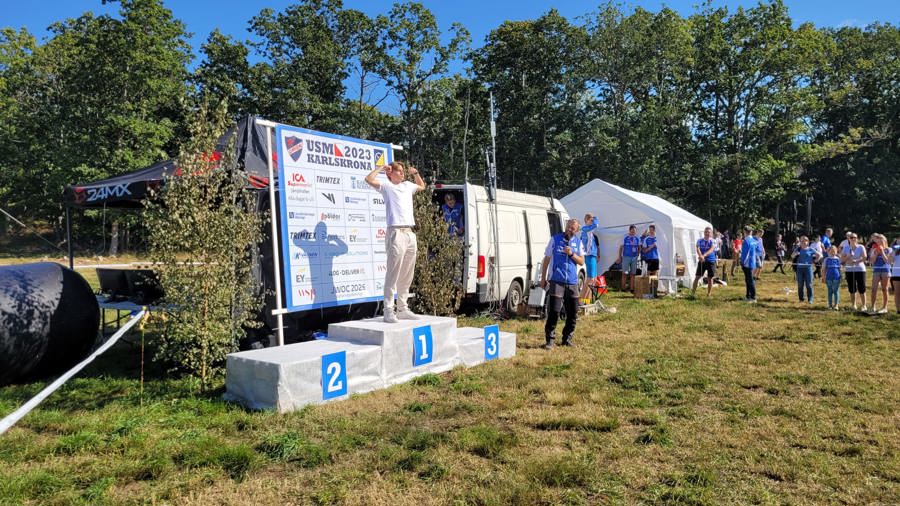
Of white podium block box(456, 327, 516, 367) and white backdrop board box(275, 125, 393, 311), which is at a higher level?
white backdrop board box(275, 125, 393, 311)

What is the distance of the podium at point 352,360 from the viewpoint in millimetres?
4750

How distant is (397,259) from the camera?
247 inches

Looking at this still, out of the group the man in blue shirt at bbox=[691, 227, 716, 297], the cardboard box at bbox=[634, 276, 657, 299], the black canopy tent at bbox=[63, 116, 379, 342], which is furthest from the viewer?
the cardboard box at bbox=[634, 276, 657, 299]

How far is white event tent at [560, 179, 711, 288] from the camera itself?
52.6ft

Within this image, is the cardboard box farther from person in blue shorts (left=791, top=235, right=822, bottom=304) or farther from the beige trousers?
the beige trousers

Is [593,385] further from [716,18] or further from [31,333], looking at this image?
[716,18]

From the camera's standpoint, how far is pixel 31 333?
5.55 m

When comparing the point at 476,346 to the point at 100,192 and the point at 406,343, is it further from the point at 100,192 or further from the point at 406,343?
the point at 100,192

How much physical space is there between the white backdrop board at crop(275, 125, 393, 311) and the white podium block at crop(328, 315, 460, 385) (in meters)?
0.72

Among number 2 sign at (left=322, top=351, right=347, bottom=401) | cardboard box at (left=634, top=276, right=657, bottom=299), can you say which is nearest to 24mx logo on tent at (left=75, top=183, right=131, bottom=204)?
number 2 sign at (left=322, top=351, right=347, bottom=401)

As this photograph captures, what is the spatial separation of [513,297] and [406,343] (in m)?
4.96

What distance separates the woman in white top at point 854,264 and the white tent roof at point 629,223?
14.9 ft

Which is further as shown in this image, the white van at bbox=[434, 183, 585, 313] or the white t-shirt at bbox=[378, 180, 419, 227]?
the white van at bbox=[434, 183, 585, 313]

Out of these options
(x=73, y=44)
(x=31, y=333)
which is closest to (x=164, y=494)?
(x=31, y=333)
